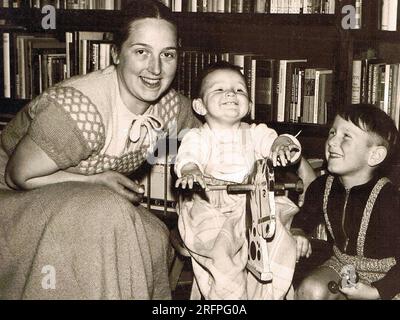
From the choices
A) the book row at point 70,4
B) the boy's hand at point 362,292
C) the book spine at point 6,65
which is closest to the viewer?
the boy's hand at point 362,292

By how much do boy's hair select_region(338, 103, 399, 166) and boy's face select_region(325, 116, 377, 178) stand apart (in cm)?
1

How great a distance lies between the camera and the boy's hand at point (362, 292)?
1528 mm

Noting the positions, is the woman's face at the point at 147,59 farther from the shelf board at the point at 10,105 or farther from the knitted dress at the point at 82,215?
the shelf board at the point at 10,105

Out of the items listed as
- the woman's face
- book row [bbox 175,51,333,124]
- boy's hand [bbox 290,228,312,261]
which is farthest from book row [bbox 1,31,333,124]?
boy's hand [bbox 290,228,312,261]

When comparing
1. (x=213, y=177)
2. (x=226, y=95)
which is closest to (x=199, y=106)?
(x=226, y=95)

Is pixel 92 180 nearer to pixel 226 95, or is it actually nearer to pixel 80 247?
pixel 80 247

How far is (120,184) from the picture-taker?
62.1 inches

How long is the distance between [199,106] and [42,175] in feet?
1.51

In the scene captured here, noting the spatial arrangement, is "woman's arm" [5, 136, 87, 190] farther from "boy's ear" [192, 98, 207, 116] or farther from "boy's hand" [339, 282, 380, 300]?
"boy's hand" [339, 282, 380, 300]

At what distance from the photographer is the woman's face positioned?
1622 millimetres

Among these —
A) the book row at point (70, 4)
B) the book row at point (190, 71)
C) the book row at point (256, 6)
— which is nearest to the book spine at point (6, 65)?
the book row at point (190, 71)

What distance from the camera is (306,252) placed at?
1627 millimetres

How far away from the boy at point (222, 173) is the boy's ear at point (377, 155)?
19 centimetres
